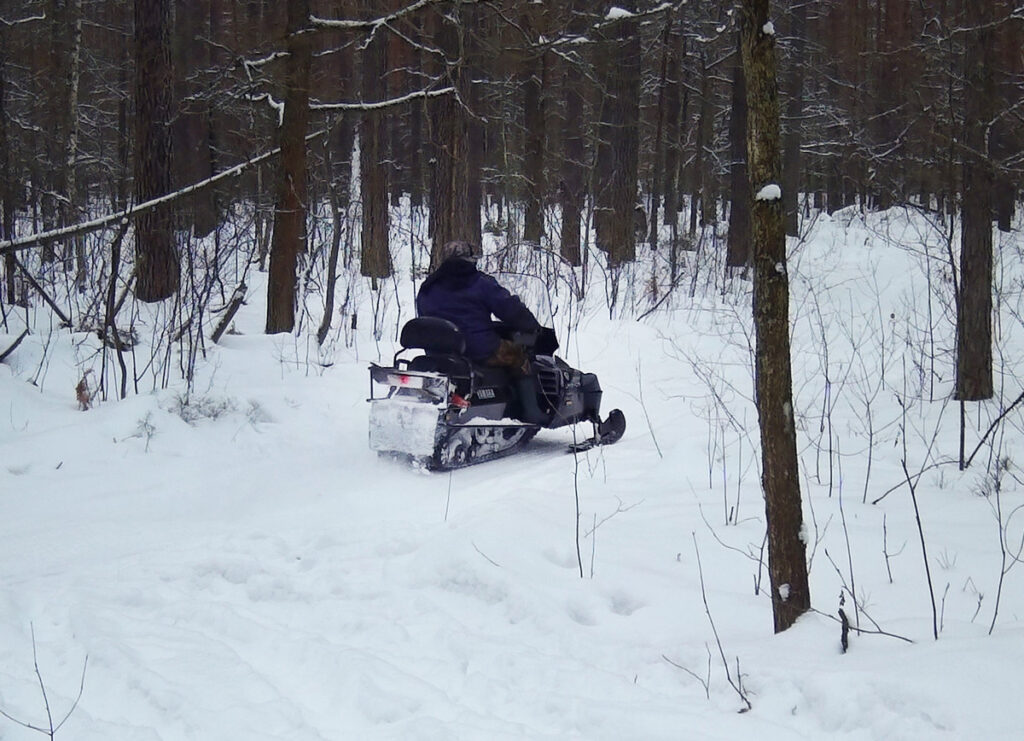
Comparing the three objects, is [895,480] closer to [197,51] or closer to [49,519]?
[49,519]

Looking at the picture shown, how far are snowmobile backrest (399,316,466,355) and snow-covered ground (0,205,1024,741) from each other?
90cm

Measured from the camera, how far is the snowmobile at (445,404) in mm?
6398

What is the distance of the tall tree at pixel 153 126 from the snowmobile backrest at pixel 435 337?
548 centimetres

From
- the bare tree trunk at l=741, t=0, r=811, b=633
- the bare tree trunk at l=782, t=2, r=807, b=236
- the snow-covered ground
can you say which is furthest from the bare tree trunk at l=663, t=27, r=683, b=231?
the bare tree trunk at l=741, t=0, r=811, b=633

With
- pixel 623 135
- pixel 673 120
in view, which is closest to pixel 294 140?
pixel 623 135

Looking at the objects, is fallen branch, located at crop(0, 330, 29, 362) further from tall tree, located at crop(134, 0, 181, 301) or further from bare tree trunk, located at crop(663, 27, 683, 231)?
bare tree trunk, located at crop(663, 27, 683, 231)

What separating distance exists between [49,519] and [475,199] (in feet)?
50.0

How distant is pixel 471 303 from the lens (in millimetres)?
6781

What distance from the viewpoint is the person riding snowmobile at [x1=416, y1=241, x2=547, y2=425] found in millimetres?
6785

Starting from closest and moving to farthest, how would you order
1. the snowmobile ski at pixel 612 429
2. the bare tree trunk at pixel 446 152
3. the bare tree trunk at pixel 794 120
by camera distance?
1. the snowmobile ski at pixel 612 429
2. the bare tree trunk at pixel 446 152
3. the bare tree trunk at pixel 794 120

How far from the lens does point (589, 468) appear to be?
639cm

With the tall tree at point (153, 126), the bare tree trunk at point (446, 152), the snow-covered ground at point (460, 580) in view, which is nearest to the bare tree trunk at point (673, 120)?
the bare tree trunk at point (446, 152)

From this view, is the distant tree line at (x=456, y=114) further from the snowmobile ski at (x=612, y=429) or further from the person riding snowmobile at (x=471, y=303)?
the snowmobile ski at (x=612, y=429)

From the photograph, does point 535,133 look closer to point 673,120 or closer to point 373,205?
point 373,205
